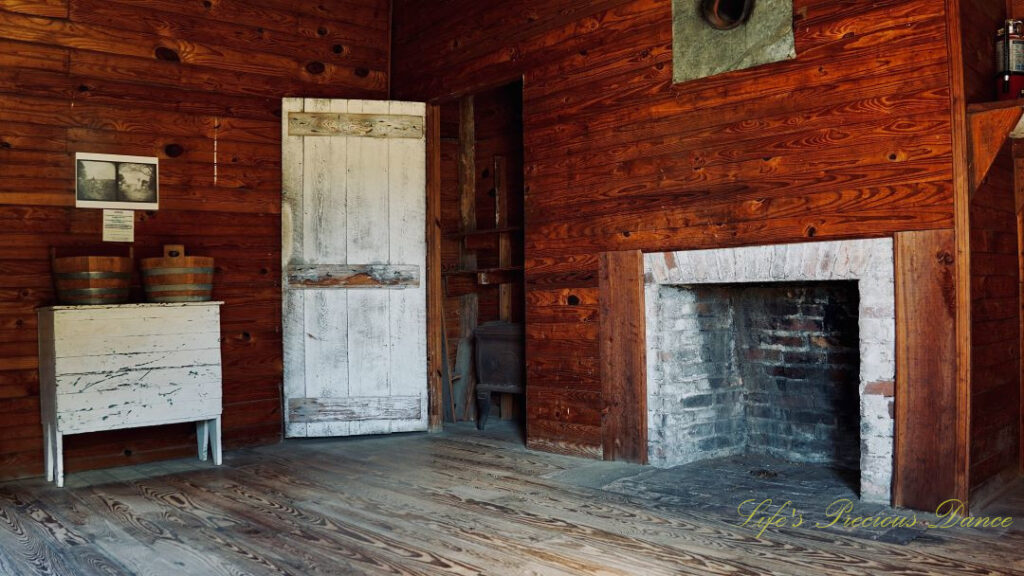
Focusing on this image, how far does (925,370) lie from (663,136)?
161cm

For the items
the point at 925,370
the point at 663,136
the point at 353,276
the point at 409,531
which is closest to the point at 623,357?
the point at 663,136

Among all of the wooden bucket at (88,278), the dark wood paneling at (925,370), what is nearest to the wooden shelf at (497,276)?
the wooden bucket at (88,278)

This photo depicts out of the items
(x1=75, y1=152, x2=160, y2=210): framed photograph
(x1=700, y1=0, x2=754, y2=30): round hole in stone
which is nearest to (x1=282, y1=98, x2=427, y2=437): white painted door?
(x1=75, y1=152, x2=160, y2=210): framed photograph

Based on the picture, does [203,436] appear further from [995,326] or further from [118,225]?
[995,326]

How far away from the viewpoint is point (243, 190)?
505 cm

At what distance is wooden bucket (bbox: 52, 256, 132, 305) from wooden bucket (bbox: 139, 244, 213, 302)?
14cm

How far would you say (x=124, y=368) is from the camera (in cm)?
410

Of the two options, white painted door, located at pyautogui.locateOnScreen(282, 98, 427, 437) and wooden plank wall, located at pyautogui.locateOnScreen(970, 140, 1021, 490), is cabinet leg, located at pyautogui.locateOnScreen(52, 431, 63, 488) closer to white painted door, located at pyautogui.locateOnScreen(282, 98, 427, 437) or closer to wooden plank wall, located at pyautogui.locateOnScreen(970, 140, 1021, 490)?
white painted door, located at pyautogui.locateOnScreen(282, 98, 427, 437)

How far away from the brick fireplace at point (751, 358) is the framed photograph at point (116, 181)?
280 cm

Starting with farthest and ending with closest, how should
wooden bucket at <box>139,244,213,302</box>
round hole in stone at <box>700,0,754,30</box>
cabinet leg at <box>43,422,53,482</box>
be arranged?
wooden bucket at <box>139,244,213,302</box>
cabinet leg at <box>43,422,53,482</box>
round hole in stone at <box>700,0,754,30</box>

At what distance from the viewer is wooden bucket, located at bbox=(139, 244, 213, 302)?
429cm

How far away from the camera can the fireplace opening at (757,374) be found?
4016mm

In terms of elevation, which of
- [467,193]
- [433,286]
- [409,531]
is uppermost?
[467,193]

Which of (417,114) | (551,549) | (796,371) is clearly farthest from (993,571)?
(417,114)
